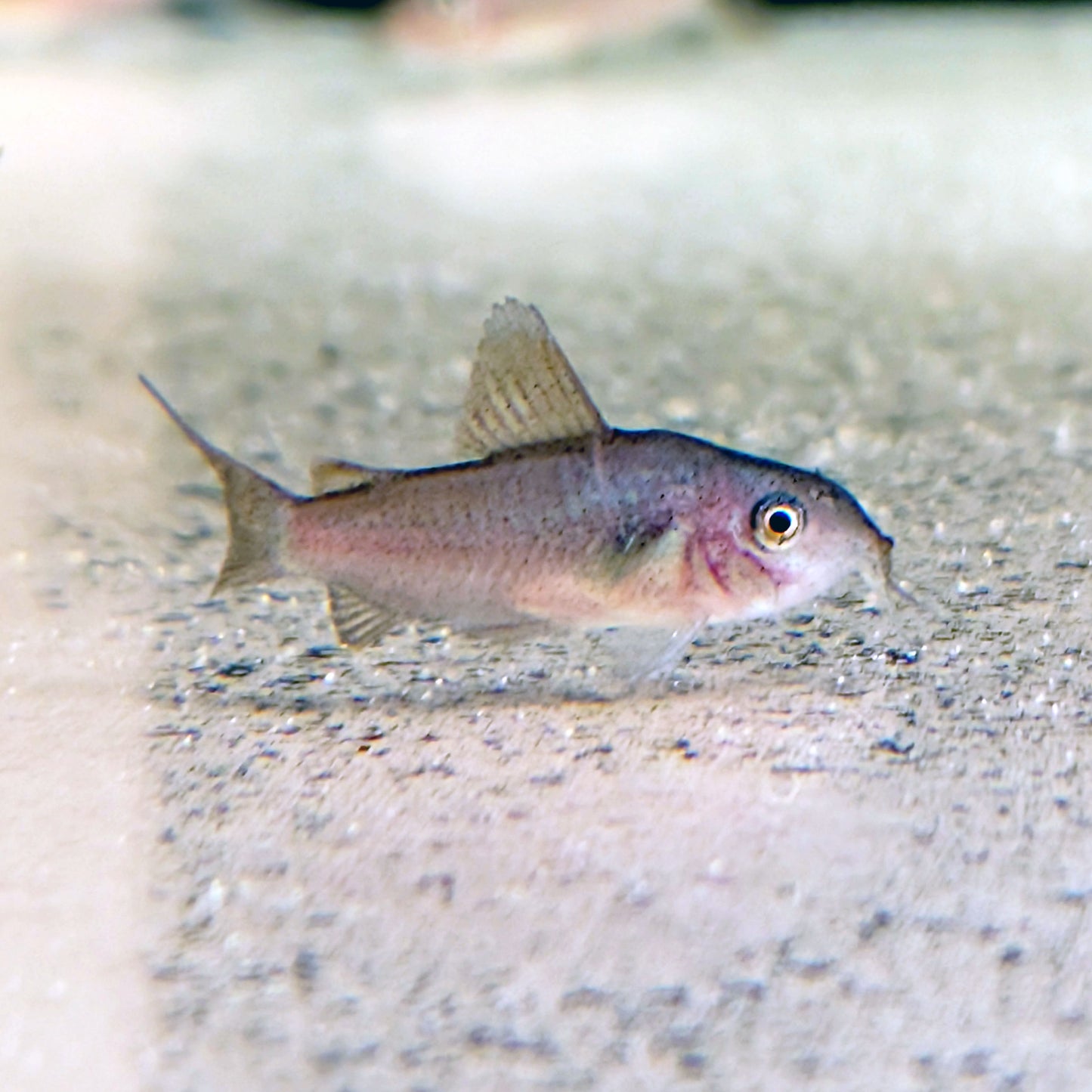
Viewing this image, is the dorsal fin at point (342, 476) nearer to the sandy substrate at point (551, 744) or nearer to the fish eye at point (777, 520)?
the sandy substrate at point (551, 744)

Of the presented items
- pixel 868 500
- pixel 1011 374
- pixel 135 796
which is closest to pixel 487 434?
pixel 135 796

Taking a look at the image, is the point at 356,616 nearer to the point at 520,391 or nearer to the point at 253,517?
the point at 253,517

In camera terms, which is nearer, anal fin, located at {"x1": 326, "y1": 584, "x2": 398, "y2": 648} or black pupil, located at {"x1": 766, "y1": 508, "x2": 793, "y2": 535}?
black pupil, located at {"x1": 766, "y1": 508, "x2": 793, "y2": 535}

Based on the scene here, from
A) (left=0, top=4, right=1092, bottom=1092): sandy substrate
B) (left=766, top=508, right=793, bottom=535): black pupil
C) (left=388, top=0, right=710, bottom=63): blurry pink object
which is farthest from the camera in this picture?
(left=388, top=0, right=710, bottom=63): blurry pink object

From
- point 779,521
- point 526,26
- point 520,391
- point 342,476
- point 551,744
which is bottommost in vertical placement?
point 551,744

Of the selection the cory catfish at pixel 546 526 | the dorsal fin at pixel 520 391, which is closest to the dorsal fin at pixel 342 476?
the cory catfish at pixel 546 526

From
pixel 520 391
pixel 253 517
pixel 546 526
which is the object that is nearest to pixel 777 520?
pixel 546 526

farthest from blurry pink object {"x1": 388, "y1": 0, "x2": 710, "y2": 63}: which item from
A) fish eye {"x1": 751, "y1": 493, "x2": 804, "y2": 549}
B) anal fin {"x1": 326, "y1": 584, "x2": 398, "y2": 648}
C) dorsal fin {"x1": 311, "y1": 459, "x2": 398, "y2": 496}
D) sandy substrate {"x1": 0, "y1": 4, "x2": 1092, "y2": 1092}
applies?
fish eye {"x1": 751, "y1": 493, "x2": 804, "y2": 549}

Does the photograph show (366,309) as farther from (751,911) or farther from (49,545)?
(751,911)

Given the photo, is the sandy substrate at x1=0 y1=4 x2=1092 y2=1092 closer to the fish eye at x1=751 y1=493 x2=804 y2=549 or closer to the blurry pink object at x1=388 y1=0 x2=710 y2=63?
the fish eye at x1=751 y1=493 x2=804 y2=549
